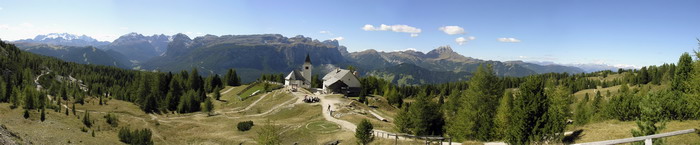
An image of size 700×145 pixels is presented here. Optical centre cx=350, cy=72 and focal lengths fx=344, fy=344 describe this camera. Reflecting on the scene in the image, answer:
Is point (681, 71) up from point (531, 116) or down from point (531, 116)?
up

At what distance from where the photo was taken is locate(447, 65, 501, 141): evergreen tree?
38625 millimetres

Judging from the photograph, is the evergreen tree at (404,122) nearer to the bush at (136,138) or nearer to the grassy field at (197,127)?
the grassy field at (197,127)

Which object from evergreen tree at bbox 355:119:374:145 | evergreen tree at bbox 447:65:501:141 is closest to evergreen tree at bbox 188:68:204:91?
evergreen tree at bbox 355:119:374:145

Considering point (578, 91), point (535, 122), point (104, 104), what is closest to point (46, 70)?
point (104, 104)

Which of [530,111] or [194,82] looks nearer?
[530,111]

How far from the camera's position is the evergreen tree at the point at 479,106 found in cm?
3862

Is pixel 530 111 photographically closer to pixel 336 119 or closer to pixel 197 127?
pixel 336 119

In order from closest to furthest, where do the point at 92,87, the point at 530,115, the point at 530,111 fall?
the point at 530,111 < the point at 530,115 < the point at 92,87

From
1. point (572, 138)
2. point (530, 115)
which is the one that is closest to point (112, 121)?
point (530, 115)

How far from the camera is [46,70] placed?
7343 inches

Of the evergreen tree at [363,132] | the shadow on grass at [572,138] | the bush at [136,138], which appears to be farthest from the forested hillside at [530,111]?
the bush at [136,138]

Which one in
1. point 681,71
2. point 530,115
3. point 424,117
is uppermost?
point 681,71

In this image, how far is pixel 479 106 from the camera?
3919 cm

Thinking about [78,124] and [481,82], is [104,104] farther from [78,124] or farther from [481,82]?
[481,82]
